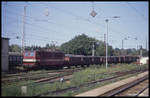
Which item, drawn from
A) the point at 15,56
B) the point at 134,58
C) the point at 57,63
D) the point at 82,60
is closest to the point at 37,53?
the point at 57,63

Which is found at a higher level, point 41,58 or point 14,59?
point 41,58

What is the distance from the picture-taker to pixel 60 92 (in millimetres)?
12859

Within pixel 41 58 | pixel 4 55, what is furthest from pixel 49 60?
pixel 4 55

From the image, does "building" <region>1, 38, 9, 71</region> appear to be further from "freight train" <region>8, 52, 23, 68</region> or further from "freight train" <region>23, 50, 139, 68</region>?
"freight train" <region>8, 52, 23, 68</region>

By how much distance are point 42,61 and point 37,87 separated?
17.8 m

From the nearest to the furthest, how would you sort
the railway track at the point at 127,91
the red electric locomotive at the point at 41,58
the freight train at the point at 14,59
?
the railway track at the point at 127,91, the red electric locomotive at the point at 41,58, the freight train at the point at 14,59

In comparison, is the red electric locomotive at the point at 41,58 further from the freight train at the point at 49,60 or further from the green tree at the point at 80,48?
the green tree at the point at 80,48

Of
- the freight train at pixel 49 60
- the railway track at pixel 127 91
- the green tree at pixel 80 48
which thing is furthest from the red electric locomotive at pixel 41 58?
the green tree at pixel 80 48

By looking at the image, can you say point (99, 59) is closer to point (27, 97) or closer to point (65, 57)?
point (65, 57)

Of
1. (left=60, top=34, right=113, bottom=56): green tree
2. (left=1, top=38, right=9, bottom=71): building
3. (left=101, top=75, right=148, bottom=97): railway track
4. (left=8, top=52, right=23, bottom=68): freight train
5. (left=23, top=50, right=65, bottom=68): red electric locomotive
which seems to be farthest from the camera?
(left=60, top=34, right=113, bottom=56): green tree

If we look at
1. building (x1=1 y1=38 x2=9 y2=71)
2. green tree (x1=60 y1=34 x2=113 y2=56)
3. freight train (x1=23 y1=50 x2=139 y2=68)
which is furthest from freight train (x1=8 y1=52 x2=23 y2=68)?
green tree (x1=60 y1=34 x2=113 y2=56)

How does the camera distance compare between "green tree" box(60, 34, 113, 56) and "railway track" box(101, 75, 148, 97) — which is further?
"green tree" box(60, 34, 113, 56)

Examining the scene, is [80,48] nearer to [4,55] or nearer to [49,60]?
[49,60]

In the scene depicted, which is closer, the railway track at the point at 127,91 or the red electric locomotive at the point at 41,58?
the railway track at the point at 127,91
